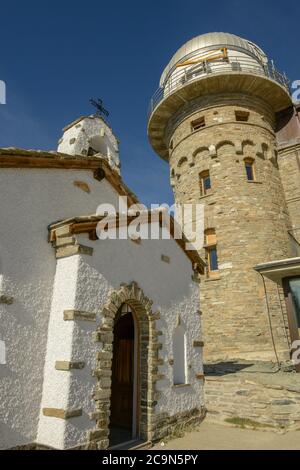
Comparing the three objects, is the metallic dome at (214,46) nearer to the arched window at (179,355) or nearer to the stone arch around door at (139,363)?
the arched window at (179,355)

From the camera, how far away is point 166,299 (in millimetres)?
7637

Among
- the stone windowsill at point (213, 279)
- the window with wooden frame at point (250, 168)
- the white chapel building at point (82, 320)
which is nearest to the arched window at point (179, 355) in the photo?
the white chapel building at point (82, 320)

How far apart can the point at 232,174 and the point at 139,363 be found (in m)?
10.8

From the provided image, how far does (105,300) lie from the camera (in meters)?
5.92

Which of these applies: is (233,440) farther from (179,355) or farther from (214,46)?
(214,46)

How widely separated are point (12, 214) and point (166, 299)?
3.99m

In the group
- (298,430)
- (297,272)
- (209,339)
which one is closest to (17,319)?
(298,430)

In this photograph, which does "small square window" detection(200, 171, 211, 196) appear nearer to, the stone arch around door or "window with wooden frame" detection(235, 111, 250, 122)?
"window with wooden frame" detection(235, 111, 250, 122)

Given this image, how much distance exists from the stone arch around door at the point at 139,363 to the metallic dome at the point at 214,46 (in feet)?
57.5

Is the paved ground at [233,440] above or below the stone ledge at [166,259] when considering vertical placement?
below

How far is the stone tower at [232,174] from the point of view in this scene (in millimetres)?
13000

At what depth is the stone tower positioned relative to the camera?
13.0 m

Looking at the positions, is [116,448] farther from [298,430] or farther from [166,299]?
[298,430]

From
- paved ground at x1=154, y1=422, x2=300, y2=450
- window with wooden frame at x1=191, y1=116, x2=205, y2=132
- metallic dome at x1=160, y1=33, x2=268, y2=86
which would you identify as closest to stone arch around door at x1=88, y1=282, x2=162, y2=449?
paved ground at x1=154, y1=422, x2=300, y2=450
